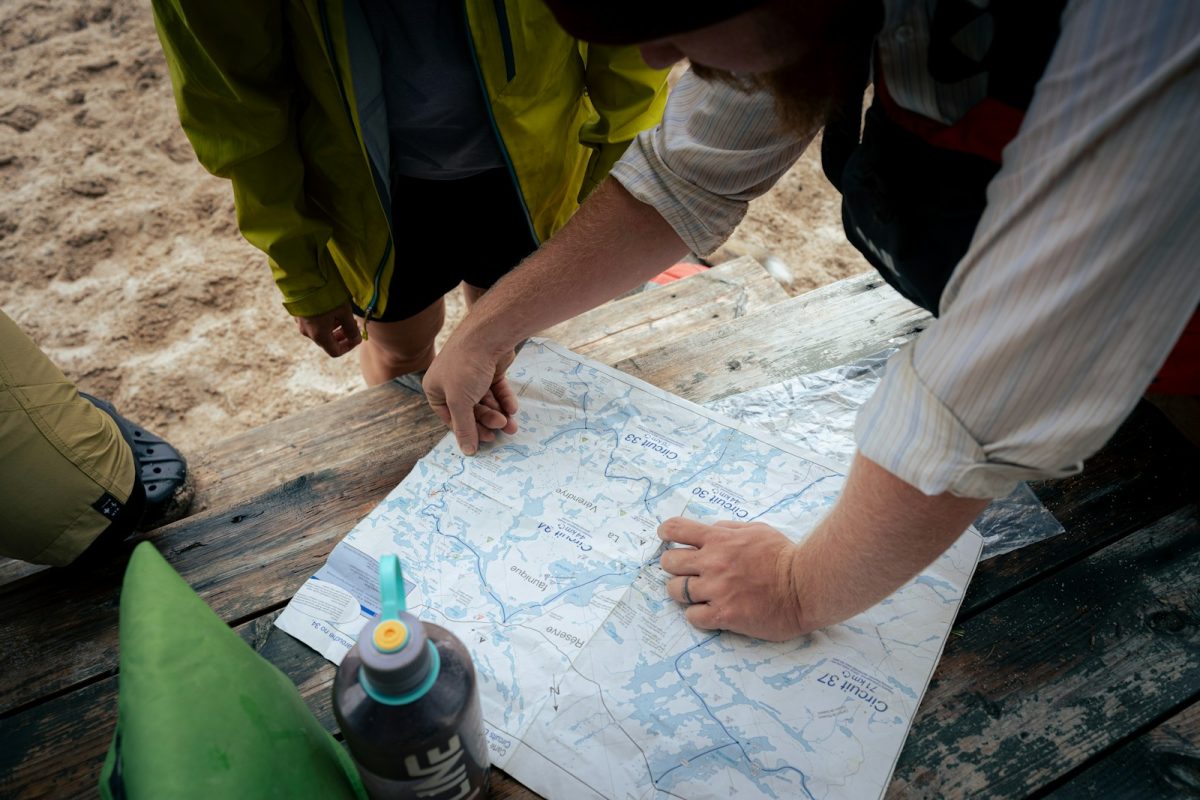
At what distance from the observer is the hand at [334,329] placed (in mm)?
1338

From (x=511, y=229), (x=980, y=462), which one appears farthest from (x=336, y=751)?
(x=511, y=229)

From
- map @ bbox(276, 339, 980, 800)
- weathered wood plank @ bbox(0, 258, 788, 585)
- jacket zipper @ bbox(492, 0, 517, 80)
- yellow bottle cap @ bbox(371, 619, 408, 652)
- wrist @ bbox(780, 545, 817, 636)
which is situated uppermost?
jacket zipper @ bbox(492, 0, 517, 80)

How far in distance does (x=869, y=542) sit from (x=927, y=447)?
133mm

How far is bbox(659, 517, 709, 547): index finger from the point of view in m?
0.85

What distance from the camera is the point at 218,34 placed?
919 mm

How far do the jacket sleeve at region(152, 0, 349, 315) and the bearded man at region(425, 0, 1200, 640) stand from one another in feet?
1.69

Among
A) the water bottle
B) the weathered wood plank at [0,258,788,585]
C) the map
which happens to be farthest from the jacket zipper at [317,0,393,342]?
the water bottle

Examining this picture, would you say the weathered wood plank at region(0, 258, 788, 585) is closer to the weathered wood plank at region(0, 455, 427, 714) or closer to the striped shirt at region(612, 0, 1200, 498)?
the weathered wood plank at region(0, 455, 427, 714)

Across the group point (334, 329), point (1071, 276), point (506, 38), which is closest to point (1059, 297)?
point (1071, 276)

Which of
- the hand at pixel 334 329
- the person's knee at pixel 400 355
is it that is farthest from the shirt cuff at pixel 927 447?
the person's knee at pixel 400 355

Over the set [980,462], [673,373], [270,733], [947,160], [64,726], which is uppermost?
[947,160]

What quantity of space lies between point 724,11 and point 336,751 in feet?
2.20

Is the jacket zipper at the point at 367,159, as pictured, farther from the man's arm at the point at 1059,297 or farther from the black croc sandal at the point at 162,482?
the man's arm at the point at 1059,297

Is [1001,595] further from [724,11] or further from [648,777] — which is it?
[724,11]
